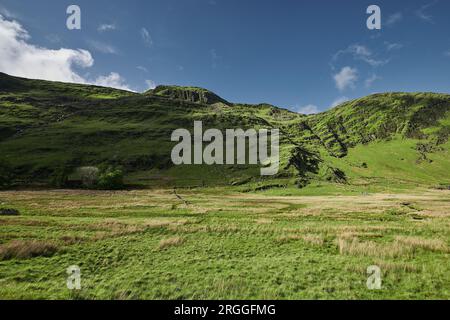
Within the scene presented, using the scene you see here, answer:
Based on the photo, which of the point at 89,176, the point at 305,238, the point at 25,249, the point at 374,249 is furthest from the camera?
the point at 89,176

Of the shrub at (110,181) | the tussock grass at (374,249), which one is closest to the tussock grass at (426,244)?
the tussock grass at (374,249)

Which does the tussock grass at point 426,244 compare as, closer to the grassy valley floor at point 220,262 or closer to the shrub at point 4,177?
the grassy valley floor at point 220,262

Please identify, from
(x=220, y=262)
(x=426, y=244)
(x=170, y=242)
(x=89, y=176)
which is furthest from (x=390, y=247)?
(x=89, y=176)

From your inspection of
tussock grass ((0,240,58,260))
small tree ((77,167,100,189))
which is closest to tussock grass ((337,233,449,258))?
tussock grass ((0,240,58,260))

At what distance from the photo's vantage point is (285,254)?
22188 millimetres

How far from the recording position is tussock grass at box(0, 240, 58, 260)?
20280mm

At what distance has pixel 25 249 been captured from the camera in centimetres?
2108

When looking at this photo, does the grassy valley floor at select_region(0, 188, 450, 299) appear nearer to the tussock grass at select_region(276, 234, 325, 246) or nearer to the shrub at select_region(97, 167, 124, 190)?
the tussock grass at select_region(276, 234, 325, 246)

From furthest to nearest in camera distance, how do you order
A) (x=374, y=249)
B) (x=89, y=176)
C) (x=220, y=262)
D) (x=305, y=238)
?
(x=89, y=176) < (x=305, y=238) < (x=374, y=249) < (x=220, y=262)

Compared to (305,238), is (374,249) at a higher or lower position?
higher

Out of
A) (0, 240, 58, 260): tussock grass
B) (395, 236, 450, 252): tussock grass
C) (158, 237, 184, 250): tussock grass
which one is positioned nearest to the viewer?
(0, 240, 58, 260): tussock grass

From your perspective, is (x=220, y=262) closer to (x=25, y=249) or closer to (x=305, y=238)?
(x=305, y=238)

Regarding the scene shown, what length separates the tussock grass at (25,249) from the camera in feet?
66.5
